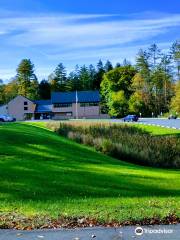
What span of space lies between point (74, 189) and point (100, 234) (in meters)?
6.51

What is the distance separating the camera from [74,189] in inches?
580

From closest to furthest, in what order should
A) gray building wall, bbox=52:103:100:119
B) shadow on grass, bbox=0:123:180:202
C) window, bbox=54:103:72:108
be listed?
shadow on grass, bbox=0:123:180:202
gray building wall, bbox=52:103:100:119
window, bbox=54:103:72:108

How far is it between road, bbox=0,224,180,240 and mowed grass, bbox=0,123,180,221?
71cm

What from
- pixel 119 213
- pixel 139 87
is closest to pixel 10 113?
pixel 139 87

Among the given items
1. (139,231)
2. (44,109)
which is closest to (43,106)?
(44,109)

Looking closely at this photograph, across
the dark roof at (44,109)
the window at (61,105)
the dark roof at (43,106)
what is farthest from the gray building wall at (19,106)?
the window at (61,105)

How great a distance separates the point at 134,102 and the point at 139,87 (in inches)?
191

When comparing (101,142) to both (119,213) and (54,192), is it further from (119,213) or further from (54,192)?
(119,213)

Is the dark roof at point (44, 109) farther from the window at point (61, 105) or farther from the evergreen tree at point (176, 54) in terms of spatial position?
the evergreen tree at point (176, 54)

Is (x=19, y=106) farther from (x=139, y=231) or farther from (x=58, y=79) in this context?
(x=139, y=231)

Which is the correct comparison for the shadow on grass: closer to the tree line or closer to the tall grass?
the tall grass

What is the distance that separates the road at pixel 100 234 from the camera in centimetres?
803

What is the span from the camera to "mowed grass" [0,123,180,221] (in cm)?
1048

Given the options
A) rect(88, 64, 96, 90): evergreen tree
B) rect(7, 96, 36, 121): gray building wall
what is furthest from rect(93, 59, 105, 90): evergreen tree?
rect(7, 96, 36, 121): gray building wall
